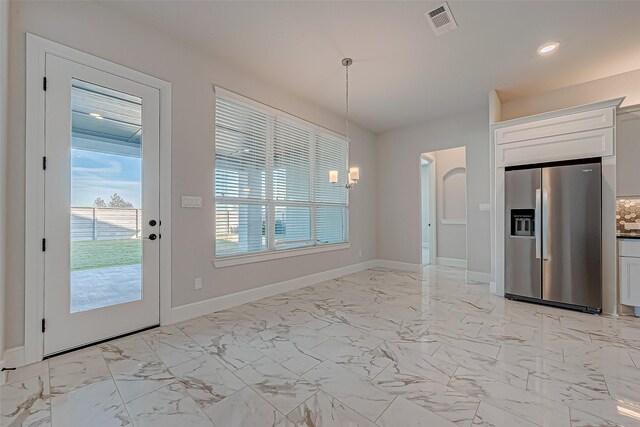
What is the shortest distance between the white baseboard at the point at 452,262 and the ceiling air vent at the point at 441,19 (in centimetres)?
508

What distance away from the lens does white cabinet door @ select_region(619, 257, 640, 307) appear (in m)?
3.08

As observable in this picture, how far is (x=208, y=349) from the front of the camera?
235 cm

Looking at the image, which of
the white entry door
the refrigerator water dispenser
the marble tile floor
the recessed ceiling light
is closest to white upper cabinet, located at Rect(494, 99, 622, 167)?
the refrigerator water dispenser

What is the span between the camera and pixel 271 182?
399 centimetres

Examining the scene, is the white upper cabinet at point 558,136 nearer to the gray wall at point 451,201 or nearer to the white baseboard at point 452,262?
the gray wall at point 451,201

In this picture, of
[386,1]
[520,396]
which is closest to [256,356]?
[520,396]

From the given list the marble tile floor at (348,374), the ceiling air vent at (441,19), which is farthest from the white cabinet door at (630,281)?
the ceiling air vent at (441,19)

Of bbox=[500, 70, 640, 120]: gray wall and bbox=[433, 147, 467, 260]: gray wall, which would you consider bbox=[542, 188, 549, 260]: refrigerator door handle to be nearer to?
bbox=[500, 70, 640, 120]: gray wall

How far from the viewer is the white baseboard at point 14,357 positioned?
203cm

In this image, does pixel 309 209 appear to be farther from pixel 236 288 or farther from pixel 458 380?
pixel 458 380

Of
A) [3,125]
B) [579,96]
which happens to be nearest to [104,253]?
[3,125]

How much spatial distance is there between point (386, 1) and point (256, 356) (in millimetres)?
3289

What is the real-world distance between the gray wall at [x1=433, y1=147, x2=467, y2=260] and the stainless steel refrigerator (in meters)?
2.63

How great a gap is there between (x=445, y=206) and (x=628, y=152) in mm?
3524
